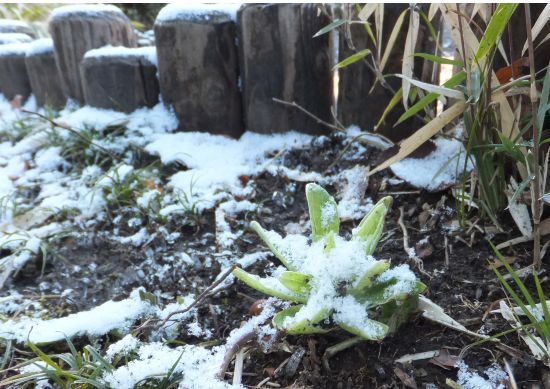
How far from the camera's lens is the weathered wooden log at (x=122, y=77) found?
81.0 inches

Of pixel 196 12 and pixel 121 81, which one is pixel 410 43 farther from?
pixel 121 81

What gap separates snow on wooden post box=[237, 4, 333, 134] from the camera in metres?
1.75

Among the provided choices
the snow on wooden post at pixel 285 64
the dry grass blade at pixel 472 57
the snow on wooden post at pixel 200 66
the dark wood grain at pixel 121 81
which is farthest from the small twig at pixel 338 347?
the dark wood grain at pixel 121 81

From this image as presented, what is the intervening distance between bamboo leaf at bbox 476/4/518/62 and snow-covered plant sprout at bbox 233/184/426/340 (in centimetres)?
36

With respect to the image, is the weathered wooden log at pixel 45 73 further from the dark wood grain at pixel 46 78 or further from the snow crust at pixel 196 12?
the snow crust at pixel 196 12

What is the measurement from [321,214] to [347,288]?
19cm

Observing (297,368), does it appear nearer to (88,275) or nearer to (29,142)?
(88,275)

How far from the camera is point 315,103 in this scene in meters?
1.83

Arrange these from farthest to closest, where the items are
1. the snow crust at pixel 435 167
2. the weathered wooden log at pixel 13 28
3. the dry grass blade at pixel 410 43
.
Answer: the weathered wooden log at pixel 13 28 → the snow crust at pixel 435 167 → the dry grass blade at pixel 410 43

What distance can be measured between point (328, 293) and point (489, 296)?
0.37m

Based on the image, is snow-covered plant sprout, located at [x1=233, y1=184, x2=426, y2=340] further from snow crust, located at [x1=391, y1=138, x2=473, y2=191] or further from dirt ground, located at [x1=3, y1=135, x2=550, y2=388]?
snow crust, located at [x1=391, y1=138, x2=473, y2=191]

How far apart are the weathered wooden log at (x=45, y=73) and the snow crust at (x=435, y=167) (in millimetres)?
1914

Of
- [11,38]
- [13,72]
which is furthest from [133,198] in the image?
[11,38]

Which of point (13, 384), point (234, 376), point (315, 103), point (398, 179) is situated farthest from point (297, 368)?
point (315, 103)
